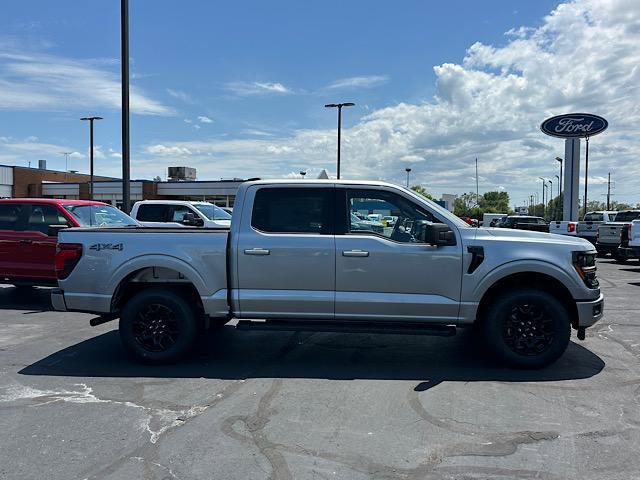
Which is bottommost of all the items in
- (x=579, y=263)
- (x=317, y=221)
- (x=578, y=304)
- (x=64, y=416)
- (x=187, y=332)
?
(x=64, y=416)

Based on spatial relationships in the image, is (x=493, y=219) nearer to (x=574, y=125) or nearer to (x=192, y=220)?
(x=574, y=125)

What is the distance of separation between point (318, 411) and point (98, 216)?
7333 mm

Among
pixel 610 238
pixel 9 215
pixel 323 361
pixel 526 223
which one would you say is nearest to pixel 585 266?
pixel 323 361

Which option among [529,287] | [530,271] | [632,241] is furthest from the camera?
[632,241]

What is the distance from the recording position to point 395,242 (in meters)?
5.85

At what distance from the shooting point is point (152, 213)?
15.3 m

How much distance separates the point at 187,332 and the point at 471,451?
11.1ft

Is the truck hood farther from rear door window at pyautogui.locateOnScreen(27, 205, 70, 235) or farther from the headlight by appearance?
rear door window at pyautogui.locateOnScreen(27, 205, 70, 235)

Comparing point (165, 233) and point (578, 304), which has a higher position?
point (165, 233)

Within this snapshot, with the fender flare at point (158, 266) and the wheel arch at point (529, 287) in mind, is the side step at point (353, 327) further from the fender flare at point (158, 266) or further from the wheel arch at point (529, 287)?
the fender flare at point (158, 266)

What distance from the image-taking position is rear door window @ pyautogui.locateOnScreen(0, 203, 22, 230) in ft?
33.2

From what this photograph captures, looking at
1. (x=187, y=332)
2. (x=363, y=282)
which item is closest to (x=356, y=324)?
(x=363, y=282)

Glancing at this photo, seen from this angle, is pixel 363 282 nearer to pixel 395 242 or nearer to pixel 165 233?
pixel 395 242

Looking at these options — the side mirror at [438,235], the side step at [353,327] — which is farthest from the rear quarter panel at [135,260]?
the side mirror at [438,235]
